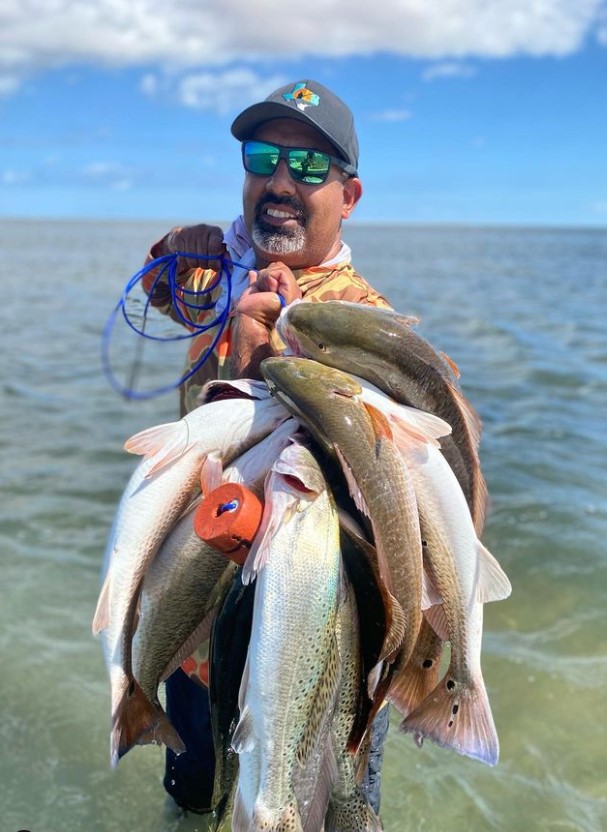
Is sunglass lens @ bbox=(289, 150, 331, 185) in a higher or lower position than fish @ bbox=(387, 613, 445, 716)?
higher

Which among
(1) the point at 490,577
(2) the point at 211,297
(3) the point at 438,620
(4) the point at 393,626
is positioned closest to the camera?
(4) the point at 393,626

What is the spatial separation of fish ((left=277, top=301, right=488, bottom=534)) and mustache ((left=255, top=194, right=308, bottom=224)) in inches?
31.9

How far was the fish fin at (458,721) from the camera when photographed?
9.29 feet

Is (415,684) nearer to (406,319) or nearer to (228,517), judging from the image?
(228,517)

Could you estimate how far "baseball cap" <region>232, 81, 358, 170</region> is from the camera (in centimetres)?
351

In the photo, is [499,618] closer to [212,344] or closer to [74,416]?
[212,344]

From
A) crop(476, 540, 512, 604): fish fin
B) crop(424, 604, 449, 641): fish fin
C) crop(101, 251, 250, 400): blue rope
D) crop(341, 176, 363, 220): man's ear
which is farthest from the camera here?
crop(341, 176, 363, 220): man's ear

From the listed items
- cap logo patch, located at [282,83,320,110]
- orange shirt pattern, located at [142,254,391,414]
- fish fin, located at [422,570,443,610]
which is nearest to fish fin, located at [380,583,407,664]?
fish fin, located at [422,570,443,610]

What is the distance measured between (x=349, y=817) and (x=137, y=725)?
861mm

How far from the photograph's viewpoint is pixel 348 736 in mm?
2807

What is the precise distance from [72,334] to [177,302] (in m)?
16.6

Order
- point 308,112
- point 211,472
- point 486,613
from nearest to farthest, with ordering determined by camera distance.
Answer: point 211,472, point 308,112, point 486,613

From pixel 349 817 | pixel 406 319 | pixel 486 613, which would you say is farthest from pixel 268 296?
pixel 486 613

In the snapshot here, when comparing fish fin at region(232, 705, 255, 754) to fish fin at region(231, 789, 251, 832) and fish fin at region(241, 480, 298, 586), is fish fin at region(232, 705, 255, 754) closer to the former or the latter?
fish fin at region(231, 789, 251, 832)
